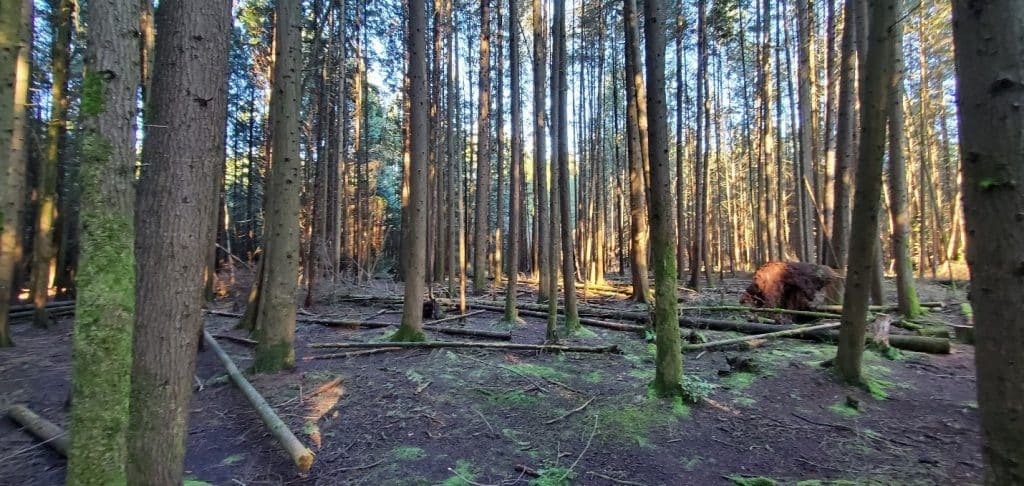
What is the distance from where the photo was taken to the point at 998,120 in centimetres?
193

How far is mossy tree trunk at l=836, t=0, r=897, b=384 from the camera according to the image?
177 inches

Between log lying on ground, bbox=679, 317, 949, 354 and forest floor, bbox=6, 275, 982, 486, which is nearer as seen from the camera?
forest floor, bbox=6, 275, 982, 486

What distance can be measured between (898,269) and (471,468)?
8.24m

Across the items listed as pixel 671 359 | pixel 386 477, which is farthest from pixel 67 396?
pixel 671 359

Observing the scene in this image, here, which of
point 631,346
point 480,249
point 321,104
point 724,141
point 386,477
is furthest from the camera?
point 724,141

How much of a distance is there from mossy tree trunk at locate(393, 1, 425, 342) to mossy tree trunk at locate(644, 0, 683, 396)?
11.8ft

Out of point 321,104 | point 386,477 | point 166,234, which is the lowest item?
point 386,477

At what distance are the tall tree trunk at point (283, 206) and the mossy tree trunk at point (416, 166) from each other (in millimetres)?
1611

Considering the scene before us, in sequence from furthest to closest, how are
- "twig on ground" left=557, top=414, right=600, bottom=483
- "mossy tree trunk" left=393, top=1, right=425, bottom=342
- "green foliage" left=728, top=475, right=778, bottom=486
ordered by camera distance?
"mossy tree trunk" left=393, top=1, right=425, bottom=342
"twig on ground" left=557, top=414, right=600, bottom=483
"green foliage" left=728, top=475, right=778, bottom=486

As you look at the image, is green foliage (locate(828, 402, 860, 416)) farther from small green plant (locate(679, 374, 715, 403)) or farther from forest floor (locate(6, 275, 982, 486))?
small green plant (locate(679, 374, 715, 403))

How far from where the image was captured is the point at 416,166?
707 cm

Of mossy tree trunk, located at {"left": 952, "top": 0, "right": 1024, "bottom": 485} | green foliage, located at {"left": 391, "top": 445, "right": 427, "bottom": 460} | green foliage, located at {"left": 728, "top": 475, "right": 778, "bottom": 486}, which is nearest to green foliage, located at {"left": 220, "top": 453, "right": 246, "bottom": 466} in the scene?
green foliage, located at {"left": 391, "top": 445, "right": 427, "bottom": 460}

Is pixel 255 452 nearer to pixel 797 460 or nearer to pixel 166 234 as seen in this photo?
pixel 166 234

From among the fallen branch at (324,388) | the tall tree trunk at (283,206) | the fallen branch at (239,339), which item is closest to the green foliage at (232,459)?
the fallen branch at (324,388)
